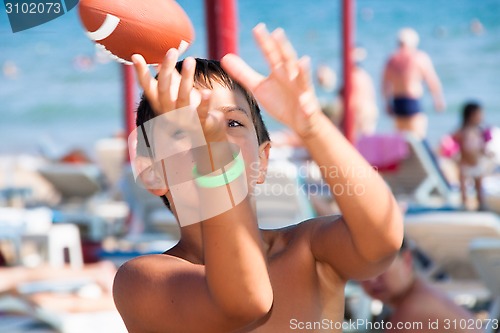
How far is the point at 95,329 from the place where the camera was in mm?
3965

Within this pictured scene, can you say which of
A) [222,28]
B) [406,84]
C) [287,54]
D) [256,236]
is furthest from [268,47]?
[406,84]

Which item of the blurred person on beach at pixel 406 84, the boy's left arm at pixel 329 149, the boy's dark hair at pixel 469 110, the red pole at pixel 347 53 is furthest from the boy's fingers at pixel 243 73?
the blurred person on beach at pixel 406 84

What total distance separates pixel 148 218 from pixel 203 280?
19.8 ft

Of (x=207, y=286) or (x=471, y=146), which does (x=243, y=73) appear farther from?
(x=471, y=146)

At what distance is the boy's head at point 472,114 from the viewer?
9.12 m

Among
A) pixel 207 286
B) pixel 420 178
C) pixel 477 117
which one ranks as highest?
pixel 207 286

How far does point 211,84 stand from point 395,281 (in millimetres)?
1798

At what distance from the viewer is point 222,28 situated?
12.9 feet

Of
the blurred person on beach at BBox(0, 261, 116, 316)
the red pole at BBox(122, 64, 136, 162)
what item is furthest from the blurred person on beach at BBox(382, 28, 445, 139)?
the blurred person on beach at BBox(0, 261, 116, 316)

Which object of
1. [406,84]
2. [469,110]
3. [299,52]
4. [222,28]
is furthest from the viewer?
[299,52]

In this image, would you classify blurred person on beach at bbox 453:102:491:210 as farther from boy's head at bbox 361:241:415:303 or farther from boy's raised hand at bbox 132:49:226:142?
boy's raised hand at bbox 132:49:226:142

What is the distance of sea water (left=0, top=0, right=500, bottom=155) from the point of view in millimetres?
26000

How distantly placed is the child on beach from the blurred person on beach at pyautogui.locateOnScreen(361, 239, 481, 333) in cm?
147

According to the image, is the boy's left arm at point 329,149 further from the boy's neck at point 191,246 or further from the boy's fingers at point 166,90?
the boy's neck at point 191,246
